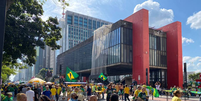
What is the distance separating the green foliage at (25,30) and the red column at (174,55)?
25206 millimetres

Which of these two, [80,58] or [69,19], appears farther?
[69,19]

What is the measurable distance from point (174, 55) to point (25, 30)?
29.5 meters

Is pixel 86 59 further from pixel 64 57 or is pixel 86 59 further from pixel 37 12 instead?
pixel 37 12

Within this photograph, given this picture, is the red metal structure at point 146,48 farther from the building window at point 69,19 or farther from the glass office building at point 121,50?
the building window at point 69,19

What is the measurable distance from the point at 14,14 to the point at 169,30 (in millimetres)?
30968

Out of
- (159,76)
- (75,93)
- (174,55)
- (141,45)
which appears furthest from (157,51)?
(75,93)

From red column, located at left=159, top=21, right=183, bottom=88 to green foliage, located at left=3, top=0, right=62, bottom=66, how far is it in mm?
25206

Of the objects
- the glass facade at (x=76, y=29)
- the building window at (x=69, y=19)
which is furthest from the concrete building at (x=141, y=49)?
the building window at (x=69, y=19)

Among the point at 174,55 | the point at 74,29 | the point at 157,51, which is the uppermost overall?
the point at 74,29

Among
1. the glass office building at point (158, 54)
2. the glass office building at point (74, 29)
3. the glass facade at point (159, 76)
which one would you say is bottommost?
the glass facade at point (159, 76)

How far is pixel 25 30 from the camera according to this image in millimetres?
18516

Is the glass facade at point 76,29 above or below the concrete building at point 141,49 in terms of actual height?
above

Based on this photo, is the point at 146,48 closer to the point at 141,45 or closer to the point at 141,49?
the point at 141,49

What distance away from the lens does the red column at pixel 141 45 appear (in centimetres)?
3241
